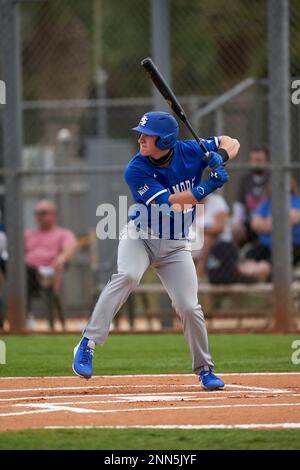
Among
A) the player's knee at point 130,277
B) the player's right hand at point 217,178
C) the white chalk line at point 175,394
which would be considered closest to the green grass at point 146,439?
the white chalk line at point 175,394

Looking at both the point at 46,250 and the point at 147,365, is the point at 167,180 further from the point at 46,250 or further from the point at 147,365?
the point at 46,250

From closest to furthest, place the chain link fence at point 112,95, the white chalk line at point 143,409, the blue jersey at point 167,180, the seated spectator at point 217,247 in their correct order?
the white chalk line at point 143,409, the blue jersey at point 167,180, the seated spectator at point 217,247, the chain link fence at point 112,95

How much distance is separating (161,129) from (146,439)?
8.70 ft

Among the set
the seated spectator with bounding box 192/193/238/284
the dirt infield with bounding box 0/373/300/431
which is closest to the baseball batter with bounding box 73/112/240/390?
the dirt infield with bounding box 0/373/300/431

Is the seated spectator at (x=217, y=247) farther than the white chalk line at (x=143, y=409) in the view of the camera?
Yes

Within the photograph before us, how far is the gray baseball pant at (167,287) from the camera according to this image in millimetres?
7480

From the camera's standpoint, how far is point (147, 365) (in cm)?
927

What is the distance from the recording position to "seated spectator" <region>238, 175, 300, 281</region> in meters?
13.3

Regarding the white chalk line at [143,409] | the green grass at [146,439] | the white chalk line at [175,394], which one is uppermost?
the green grass at [146,439]

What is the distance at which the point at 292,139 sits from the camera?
1548 centimetres

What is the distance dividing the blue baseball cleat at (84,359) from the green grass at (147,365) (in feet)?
4.04

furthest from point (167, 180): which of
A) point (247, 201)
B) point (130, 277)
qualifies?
point (247, 201)

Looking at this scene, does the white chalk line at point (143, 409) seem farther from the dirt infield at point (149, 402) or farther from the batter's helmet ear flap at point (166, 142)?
the batter's helmet ear flap at point (166, 142)

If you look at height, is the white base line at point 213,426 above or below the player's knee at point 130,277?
below
